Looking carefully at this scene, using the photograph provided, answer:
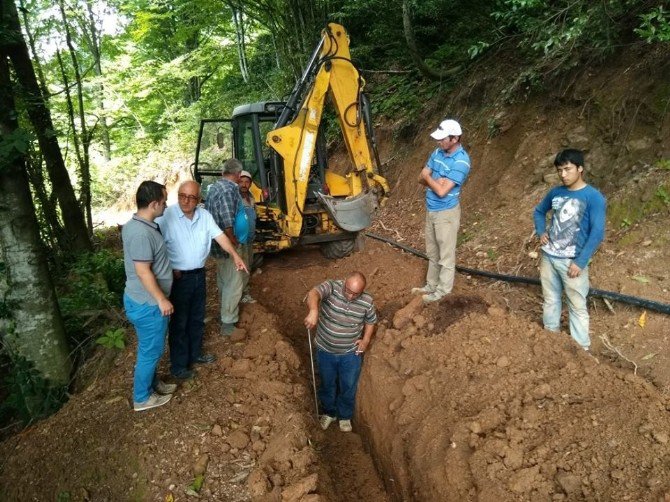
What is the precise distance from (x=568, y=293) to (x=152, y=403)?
3.43m

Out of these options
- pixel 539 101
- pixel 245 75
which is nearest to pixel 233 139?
pixel 539 101

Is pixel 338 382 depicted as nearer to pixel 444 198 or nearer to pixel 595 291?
pixel 444 198

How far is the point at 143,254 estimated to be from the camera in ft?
10.5

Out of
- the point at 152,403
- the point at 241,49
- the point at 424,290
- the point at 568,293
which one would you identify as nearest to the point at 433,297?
the point at 424,290

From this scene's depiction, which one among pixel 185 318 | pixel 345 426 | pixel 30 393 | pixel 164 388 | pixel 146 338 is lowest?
pixel 345 426

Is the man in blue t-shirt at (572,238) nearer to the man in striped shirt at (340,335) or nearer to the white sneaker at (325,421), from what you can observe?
the man in striped shirt at (340,335)

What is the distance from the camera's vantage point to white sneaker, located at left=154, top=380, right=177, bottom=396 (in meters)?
3.83

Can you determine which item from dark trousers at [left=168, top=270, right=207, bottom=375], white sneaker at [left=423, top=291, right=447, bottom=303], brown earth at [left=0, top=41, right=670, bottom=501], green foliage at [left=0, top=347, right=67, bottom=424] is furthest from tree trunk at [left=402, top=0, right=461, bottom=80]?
green foliage at [left=0, top=347, right=67, bottom=424]

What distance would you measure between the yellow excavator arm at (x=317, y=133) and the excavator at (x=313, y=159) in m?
0.01

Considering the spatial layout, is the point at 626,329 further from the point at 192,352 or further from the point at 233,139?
the point at 233,139

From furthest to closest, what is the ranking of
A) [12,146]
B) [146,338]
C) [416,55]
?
[416,55] → [12,146] → [146,338]

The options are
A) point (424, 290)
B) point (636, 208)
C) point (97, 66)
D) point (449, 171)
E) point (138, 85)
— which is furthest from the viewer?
point (138, 85)

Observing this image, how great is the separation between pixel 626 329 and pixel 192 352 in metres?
3.83

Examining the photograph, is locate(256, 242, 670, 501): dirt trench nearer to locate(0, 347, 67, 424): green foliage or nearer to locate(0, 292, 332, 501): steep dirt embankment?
locate(0, 292, 332, 501): steep dirt embankment
